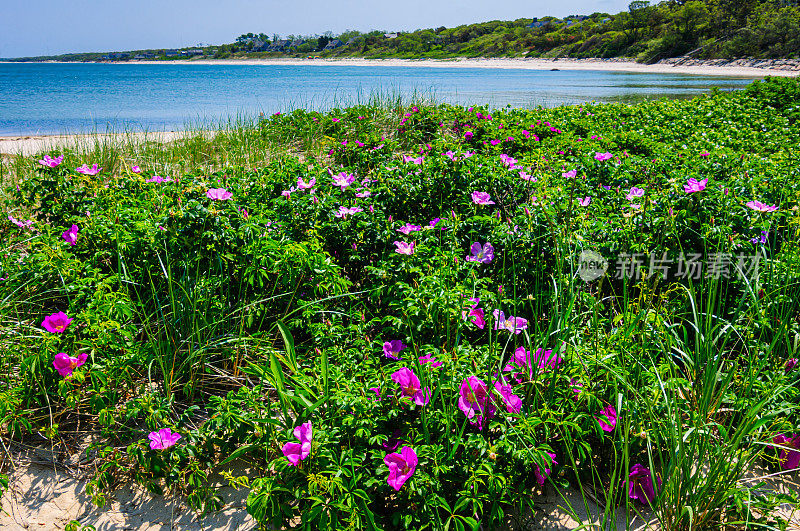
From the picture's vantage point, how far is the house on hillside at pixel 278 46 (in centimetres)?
11569

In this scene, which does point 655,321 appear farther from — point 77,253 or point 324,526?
point 77,253

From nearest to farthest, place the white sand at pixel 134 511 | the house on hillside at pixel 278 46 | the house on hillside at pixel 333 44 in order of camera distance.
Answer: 1. the white sand at pixel 134 511
2. the house on hillside at pixel 333 44
3. the house on hillside at pixel 278 46

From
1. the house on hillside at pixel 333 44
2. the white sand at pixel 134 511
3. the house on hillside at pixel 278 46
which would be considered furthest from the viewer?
the house on hillside at pixel 278 46

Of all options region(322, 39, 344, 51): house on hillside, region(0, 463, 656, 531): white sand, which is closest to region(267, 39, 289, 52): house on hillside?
region(322, 39, 344, 51): house on hillside

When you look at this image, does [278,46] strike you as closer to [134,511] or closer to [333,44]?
[333,44]

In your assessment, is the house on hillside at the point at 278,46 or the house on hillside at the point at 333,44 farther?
the house on hillside at the point at 278,46

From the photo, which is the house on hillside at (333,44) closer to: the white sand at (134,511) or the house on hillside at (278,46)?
the house on hillside at (278,46)

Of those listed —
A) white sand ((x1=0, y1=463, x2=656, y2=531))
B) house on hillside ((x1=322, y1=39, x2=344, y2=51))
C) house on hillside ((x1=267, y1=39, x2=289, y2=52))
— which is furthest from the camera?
house on hillside ((x1=267, y1=39, x2=289, y2=52))

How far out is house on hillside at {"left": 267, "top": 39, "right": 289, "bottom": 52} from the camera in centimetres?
11569

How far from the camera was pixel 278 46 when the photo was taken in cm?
11794

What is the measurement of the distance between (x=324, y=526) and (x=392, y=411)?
0.39 metres

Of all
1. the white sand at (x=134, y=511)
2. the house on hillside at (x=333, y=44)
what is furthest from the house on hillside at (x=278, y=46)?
the white sand at (x=134, y=511)

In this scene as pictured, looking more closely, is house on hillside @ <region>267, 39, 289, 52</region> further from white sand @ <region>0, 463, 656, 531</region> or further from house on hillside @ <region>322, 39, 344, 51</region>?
white sand @ <region>0, 463, 656, 531</region>

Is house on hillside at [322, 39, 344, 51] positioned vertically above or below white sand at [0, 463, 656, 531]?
above
